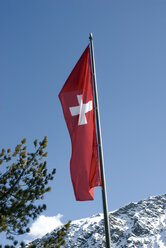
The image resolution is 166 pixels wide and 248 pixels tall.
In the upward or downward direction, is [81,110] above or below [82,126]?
above

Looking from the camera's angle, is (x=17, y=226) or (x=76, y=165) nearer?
(x=76, y=165)

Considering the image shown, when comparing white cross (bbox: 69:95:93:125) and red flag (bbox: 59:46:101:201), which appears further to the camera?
white cross (bbox: 69:95:93:125)

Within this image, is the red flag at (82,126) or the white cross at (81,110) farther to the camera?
the white cross at (81,110)

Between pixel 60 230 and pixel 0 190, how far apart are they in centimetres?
316

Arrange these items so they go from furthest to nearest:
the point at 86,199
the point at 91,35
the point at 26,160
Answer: the point at 26,160 < the point at 91,35 < the point at 86,199

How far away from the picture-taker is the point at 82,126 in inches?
412

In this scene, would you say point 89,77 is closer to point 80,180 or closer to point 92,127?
point 92,127

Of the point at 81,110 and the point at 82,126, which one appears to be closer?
the point at 82,126

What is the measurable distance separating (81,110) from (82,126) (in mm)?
586

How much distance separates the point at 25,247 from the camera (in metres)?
13.4

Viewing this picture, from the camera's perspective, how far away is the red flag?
32.1 ft

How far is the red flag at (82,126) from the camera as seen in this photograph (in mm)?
9789

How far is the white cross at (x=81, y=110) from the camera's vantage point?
34.5 ft

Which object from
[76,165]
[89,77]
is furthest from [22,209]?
[89,77]
